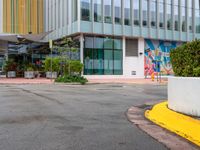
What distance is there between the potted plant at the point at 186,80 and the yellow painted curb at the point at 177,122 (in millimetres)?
294

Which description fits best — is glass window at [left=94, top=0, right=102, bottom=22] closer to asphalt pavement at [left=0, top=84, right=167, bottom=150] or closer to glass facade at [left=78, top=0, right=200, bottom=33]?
glass facade at [left=78, top=0, right=200, bottom=33]

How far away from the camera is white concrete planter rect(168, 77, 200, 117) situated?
953cm

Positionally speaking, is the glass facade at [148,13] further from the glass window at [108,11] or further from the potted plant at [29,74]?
the potted plant at [29,74]

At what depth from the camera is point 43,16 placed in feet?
154

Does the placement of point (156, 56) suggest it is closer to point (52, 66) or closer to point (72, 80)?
point (52, 66)

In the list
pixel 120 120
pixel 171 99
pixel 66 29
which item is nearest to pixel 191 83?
pixel 171 99

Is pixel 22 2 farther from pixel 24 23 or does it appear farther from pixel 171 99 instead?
pixel 171 99

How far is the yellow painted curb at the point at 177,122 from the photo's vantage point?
24.7ft

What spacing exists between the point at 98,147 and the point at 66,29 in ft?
111

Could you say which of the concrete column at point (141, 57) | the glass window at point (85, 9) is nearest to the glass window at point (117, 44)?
the concrete column at point (141, 57)

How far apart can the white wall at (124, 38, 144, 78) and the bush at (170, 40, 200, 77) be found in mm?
30355

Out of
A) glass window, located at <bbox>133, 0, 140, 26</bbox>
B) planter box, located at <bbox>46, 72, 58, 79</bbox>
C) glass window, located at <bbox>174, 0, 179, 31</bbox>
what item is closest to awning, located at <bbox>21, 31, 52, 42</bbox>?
planter box, located at <bbox>46, 72, 58, 79</bbox>

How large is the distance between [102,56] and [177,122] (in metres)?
31.0

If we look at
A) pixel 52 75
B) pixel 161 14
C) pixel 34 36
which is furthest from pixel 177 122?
pixel 161 14
